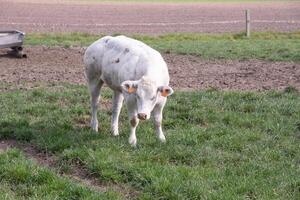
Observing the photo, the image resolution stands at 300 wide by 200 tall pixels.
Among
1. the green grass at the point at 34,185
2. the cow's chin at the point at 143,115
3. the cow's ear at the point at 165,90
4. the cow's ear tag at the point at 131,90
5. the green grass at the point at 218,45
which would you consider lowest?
the green grass at the point at 218,45

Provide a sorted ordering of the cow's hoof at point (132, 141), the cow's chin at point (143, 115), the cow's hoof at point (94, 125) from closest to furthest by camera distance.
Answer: the cow's chin at point (143, 115) < the cow's hoof at point (132, 141) < the cow's hoof at point (94, 125)

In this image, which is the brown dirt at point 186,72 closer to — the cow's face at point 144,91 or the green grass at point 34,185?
the cow's face at point 144,91

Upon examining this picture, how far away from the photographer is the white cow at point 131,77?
8.36 metres

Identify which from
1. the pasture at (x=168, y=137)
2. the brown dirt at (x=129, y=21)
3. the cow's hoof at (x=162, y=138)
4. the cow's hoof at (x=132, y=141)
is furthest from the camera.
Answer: the brown dirt at (x=129, y=21)

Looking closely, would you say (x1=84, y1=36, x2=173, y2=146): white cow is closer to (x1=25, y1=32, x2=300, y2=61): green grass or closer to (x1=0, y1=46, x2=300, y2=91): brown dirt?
(x1=0, y1=46, x2=300, y2=91): brown dirt

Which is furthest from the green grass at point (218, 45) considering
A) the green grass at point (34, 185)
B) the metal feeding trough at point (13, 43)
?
the green grass at point (34, 185)

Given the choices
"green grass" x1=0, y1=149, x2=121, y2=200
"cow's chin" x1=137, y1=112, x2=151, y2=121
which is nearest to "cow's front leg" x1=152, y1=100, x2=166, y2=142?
"cow's chin" x1=137, y1=112, x2=151, y2=121

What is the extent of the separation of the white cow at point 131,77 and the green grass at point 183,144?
463mm

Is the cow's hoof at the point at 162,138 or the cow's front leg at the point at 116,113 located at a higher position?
the cow's front leg at the point at 116,113

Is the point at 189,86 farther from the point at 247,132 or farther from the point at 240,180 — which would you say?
the point at 240,180

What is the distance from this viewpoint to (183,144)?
351 inches

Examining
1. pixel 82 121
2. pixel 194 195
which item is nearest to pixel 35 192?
pixel 194 195

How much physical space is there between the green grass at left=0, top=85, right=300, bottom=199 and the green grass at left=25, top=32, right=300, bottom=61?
264 inches

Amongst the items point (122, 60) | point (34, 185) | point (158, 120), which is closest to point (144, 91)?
point (158, 120)
